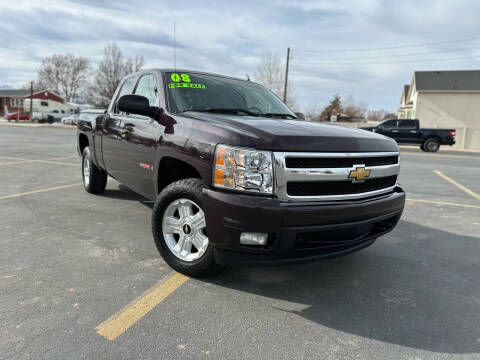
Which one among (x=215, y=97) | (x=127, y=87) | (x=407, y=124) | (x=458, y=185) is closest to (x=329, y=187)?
(x=215, y=97)

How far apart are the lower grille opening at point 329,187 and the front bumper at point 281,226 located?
0.26ft

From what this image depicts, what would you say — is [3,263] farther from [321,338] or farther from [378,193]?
[378,193]

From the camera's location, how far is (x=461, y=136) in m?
27.8

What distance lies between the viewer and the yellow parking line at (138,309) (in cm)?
229

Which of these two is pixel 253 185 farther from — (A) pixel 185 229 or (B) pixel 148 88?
(B) pixel 148 88

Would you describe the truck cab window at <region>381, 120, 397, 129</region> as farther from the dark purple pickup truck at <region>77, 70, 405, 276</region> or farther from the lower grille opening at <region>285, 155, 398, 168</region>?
the lower grille opening at <region>285, 155, 398, 168</region>

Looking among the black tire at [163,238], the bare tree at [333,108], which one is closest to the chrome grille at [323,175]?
the black tire at [163,238]

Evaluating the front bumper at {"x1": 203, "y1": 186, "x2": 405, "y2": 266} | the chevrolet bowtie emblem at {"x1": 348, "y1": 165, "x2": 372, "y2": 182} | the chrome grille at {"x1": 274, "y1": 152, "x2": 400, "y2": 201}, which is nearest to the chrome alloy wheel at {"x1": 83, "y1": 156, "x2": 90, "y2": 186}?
the front bumper at {"x1": 203, "y1": 186, "x2": 405, "y2": 266}

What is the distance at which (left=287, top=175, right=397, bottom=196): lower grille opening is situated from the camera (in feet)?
8.32

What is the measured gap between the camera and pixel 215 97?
384 cm

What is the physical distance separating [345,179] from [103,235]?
2.74 m

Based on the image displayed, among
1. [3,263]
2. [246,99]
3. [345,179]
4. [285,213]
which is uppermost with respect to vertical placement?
[246,99]

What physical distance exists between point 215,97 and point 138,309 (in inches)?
88.4

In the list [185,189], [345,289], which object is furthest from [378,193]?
[185,189]
